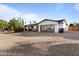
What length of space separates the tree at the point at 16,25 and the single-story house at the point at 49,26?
117mm

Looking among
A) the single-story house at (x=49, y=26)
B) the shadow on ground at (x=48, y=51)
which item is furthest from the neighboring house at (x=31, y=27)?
the shadow on ground at (x=48, y=51)

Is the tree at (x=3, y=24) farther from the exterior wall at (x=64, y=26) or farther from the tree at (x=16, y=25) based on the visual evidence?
the exterior wall at (x=64, y=26)

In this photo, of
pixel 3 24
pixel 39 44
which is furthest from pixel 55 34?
pixel 3 24

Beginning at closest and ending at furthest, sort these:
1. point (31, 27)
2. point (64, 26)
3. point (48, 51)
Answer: point (48, 51), point (64, 26), point (31, 27)

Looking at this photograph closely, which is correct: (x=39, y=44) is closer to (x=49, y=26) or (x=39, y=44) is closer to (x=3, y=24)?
(x=49, y=26)

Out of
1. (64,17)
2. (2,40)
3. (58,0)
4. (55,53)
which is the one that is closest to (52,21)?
(64,17)

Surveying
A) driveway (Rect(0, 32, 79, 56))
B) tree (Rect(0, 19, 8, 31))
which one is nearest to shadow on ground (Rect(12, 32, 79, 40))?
driveway (Rect(0, 32, 79, 56))

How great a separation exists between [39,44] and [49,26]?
0.37m

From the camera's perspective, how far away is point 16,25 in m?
2.62

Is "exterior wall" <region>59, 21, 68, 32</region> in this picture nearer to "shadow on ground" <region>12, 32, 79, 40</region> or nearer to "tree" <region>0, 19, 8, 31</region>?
"shadow on ground" <region>12, 32, 79, 40</region>

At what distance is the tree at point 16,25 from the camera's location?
8.48ft

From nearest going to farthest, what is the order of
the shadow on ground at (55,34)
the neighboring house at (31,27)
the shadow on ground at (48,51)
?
1. the shadow on ground at (48,51)
2. the shadow on ground at (55,34)
3. the neighboring house at (31,27)

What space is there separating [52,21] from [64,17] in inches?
8.6

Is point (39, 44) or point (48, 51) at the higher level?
point (39, 44)
